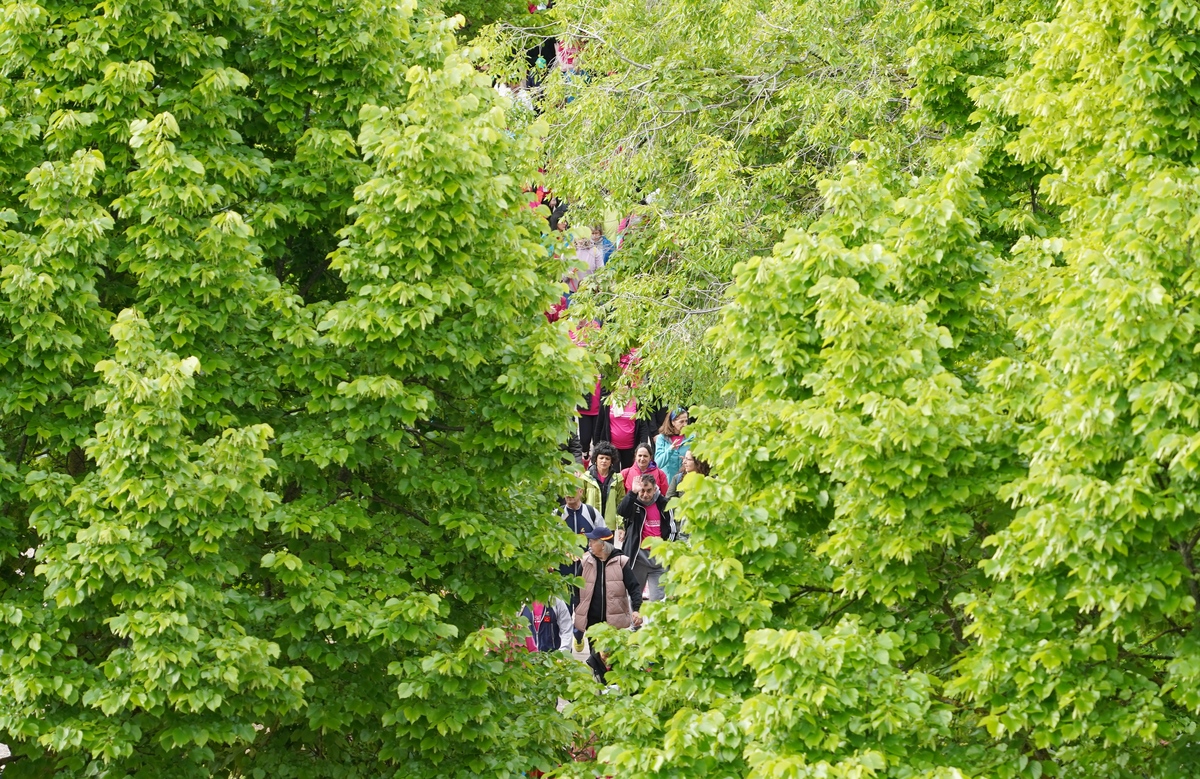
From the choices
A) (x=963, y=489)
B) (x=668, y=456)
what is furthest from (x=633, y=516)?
(x=963, y=489)

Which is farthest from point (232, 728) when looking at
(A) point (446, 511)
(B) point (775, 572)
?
(B) point (775, 572)

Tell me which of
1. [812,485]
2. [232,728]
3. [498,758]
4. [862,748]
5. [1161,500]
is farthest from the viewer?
[498,758]

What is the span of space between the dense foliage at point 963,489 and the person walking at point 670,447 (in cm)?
933

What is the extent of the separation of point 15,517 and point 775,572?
6335 millimetres

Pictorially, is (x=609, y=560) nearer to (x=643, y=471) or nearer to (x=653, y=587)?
(x=653, y=587)

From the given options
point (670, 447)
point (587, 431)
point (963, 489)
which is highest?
point (587, 431)

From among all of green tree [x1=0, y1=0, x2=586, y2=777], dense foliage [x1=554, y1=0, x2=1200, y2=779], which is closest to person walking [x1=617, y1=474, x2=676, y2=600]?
green tree [x1=0, y1=0, x2=586, y2=777]

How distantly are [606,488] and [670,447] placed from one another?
1779 millimetres

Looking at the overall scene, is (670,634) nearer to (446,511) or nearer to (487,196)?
(446,511)

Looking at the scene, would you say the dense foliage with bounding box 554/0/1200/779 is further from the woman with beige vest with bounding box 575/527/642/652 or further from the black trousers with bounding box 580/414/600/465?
the black trousers with bounding box 580/414/600/465

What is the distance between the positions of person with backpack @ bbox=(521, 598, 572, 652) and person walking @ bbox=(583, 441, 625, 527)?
1.34 meters

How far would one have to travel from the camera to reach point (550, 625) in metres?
17.1

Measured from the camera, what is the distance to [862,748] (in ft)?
29.2

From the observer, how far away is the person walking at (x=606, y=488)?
18.8 metres
